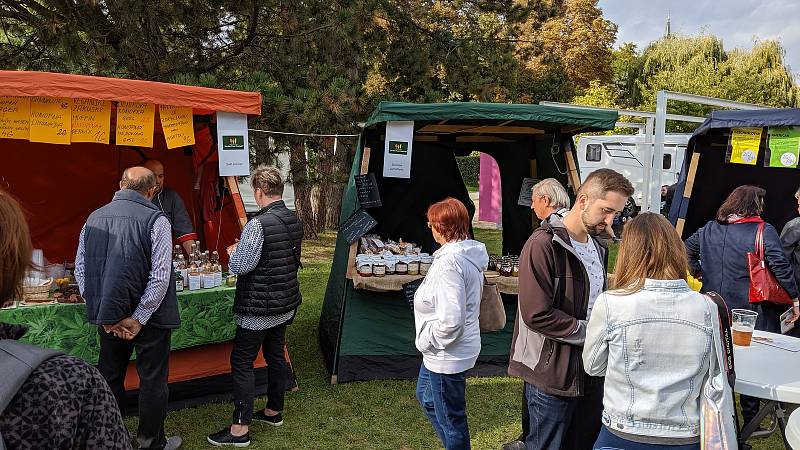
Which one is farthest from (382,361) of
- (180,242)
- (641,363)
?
(641,363)

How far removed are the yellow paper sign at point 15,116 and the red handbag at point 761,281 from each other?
435 centimetres

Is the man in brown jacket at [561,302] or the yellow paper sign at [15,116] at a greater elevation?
the yellow paper sign at [15,116]

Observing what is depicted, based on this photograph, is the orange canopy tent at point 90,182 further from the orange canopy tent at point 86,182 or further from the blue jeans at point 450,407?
the blue jeans at point 450,407

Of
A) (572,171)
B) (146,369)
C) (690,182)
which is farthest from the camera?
(572,171)

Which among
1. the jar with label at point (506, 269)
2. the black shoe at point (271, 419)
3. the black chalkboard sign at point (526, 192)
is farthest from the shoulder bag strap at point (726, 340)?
the black chalkboard sign at point (526, 192)

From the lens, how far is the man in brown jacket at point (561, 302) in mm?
2281

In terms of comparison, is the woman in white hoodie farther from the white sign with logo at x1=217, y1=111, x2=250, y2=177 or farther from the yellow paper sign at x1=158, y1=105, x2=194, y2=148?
the yellow paper sign at x1=158, y1=105, x2=194, y2=148

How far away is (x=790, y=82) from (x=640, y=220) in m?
21.9

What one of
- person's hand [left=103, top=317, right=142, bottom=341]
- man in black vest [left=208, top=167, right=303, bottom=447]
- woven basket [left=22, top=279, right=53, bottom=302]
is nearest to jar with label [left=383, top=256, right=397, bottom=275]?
man in black vest [left=208, top=167, right=303, bottom=447]

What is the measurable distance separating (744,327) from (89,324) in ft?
11.6

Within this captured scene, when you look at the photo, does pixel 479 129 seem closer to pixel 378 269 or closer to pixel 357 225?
pixel 357 225

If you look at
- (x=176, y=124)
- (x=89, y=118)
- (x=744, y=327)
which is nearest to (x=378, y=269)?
(x=176, y=124)

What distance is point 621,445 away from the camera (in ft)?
6.31

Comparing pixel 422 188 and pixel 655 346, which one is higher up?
pixel 422 188
